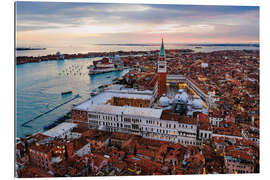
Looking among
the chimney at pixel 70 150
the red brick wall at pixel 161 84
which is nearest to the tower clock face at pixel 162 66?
the red brick wall at pixel 161 84

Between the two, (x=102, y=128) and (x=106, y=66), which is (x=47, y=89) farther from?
(x=106, y=66)

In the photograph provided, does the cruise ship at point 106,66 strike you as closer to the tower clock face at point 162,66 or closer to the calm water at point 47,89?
the calm water at point 47,89

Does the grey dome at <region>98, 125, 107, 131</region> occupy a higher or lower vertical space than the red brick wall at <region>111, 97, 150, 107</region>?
lower

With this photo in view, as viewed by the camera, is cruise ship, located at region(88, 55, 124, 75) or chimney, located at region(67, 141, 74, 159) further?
cruise ship, located at region(88, 55, 124, 75)

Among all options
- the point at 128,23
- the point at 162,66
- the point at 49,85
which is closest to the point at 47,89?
the point at 49,85

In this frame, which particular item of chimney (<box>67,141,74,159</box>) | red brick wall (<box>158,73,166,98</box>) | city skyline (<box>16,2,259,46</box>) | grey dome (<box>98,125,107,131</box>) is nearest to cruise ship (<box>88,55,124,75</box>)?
red brick wall (<box>158,73,166,98</box>)

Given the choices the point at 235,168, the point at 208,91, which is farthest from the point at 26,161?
the point at 208,91

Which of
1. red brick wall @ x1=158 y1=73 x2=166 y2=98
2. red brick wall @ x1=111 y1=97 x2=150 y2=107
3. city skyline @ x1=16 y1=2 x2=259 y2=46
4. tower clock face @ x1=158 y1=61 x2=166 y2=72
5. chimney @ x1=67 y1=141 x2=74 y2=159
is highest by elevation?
city skyline @ x1=16 y1=2 x2=259 y2=46

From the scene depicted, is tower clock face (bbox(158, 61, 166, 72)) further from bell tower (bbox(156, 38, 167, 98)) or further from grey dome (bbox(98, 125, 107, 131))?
grey dome (bbox(98, 125, 107, 131))
